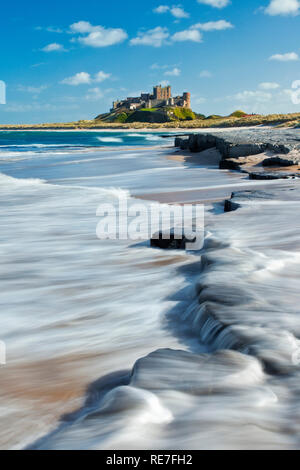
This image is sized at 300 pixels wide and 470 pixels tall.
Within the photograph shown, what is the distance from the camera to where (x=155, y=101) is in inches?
4606

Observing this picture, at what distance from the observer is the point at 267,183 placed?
271 inches

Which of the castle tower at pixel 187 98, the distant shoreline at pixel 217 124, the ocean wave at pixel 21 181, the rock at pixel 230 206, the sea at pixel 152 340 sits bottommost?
the sea at pixel 152 340

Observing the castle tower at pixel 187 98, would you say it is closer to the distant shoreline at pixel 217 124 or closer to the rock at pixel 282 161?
the distant shoreline at pixel 217 124

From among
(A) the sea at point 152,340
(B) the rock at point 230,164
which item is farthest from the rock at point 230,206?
(B) the rock at point 230,164

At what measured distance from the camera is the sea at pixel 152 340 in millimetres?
1300

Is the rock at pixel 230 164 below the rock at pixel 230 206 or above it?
above

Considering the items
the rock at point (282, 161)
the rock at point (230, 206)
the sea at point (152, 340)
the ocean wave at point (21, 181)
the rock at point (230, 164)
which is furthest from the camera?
the rock at point (230, 164)

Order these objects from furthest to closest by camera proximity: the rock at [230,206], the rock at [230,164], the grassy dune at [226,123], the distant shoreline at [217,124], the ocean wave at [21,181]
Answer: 1. the distant shoreline at [217,124]
2. the grassy dune at [226,123]
3. the rock at [230,164]
4. the ocean wave at [21,181]
5. the rock at [230,206]

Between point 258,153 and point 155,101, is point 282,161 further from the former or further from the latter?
point 155,101

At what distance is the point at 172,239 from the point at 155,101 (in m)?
119

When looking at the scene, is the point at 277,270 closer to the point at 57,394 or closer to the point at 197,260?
the point at 197,260

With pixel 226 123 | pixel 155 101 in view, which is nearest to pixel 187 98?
pixel 155 101

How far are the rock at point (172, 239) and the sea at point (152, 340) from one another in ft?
0.23

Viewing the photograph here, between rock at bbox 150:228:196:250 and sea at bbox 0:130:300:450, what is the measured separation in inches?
2.8
